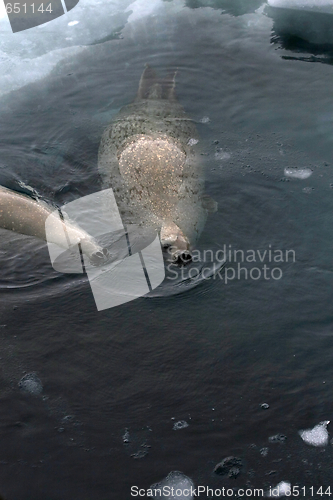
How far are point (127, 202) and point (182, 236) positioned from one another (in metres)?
0.97

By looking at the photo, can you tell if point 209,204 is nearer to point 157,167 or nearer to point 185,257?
point 157,167

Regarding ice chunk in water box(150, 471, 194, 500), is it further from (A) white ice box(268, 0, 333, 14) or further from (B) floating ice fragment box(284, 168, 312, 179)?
(A) white ice box(268, 0, 333, 14)

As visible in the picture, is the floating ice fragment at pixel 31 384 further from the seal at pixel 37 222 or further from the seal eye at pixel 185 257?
the seal eye at pixel 185 257

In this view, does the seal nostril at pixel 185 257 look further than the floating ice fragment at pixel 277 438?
Yes

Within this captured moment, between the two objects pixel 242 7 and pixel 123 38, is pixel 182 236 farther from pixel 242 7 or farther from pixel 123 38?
pixel 242 7

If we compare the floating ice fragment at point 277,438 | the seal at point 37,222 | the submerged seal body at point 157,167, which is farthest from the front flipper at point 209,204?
the floating ice fragment at point 277,438

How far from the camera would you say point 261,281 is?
18.7 feet

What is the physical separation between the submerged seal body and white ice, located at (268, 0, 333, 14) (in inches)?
122

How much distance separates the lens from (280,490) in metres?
4.26

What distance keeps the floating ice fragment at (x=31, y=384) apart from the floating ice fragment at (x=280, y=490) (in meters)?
2.26

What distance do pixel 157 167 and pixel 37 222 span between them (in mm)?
1649

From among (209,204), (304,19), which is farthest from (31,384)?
(304,19)

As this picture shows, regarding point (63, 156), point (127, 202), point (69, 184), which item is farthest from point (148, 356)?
point (63, 156)

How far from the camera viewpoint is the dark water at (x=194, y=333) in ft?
14.6
